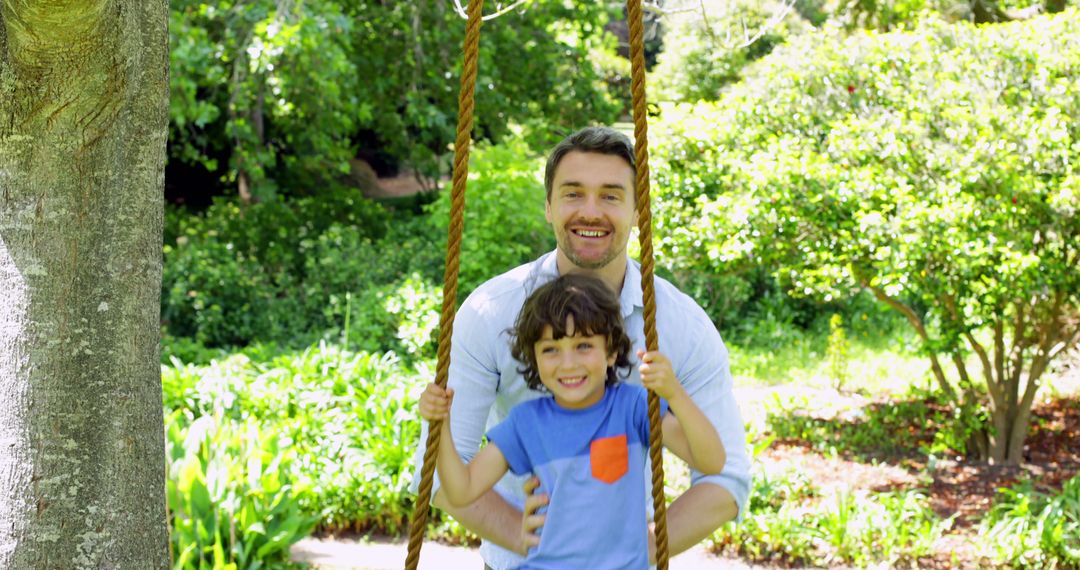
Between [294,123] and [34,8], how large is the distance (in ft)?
30.0

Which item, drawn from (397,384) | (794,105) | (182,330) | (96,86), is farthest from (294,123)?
(96,86)

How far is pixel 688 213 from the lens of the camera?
22.9ft

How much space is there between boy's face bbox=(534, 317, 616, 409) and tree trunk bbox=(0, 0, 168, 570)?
0.88m

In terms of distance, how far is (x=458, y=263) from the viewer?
2271 mm

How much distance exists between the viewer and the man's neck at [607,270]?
259 cm

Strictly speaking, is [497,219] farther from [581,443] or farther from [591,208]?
[581,443]

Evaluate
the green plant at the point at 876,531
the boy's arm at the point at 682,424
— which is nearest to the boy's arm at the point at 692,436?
the boy's arm at the point at 682,424

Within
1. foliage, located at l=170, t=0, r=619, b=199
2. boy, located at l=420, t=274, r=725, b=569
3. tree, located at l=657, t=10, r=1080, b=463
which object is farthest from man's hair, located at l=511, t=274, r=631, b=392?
foliage, located at l=170, t=0, r=619, b=199

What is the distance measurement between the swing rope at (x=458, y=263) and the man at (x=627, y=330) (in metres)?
0.17

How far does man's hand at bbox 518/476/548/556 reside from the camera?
7.80 feet

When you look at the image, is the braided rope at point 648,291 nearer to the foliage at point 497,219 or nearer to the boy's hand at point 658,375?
the boy's hand at point 658,375

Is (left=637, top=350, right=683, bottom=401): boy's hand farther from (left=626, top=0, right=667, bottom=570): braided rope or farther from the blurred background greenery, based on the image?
the blurred background greenery

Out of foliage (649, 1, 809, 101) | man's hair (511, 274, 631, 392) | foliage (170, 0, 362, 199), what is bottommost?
man's hair (511, 274, 631, 392)

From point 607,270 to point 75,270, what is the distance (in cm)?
111
